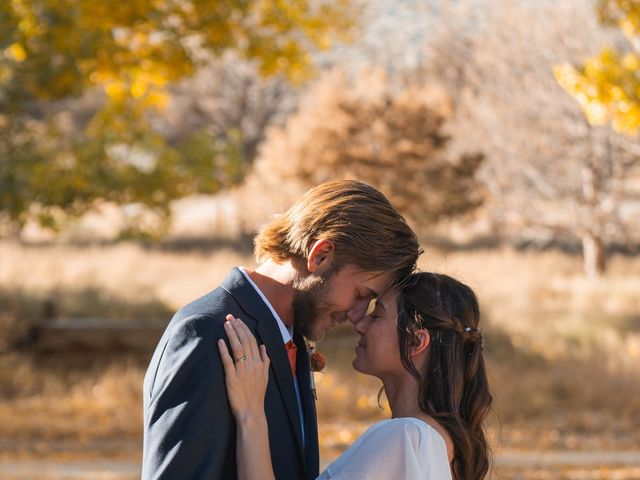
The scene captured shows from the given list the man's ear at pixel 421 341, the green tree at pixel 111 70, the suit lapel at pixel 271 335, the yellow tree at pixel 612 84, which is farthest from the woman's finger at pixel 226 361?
the green tree at pixel 111 70

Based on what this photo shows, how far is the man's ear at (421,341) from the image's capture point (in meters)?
3.24

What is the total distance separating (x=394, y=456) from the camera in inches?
116

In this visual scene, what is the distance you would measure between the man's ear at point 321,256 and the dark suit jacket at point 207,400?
19 centimetres

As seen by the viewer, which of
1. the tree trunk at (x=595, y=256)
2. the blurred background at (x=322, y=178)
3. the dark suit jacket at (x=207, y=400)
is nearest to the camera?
the dark suit jacket at (x=207, y=400)

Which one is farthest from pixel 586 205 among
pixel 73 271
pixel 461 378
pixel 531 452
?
pixel 461 378

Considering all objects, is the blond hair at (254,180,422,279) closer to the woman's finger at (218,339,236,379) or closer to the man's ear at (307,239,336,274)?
the man's ear at (307,239,336,274)

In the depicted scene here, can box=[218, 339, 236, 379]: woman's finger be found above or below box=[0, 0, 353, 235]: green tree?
below

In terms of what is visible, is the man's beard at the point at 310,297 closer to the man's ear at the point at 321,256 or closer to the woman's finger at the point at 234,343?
the man's ear at the point at 321,256

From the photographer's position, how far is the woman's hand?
2.86 m

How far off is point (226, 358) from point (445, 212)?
22.8 meters

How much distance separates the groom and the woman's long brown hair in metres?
0.11

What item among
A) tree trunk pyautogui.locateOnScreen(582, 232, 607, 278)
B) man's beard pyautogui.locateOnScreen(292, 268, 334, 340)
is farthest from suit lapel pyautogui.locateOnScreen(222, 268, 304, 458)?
tree trunk pyautogui.locateOnScreen(582, 232, 607, 278)

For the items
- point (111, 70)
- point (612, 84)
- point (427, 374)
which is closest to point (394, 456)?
point (427, 374)

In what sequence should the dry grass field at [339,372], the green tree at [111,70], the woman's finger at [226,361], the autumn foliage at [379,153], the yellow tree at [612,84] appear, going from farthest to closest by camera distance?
the autumn foliage at [379,153] → the dry grass field at [339,372] → the green tree at [111,70] → the yellow tree at [612,84] → the woman's finger at [226,361]
